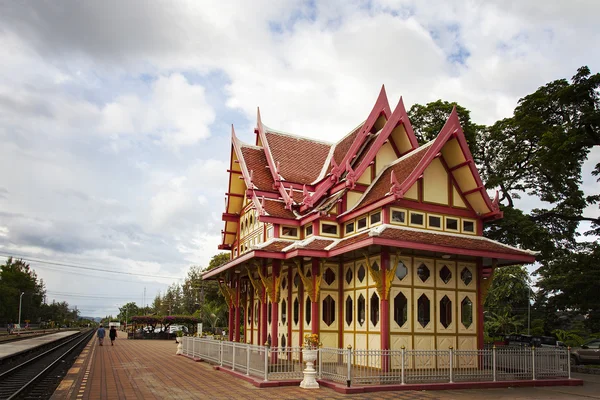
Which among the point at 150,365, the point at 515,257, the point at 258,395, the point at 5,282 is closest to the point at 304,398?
the point at 258,395

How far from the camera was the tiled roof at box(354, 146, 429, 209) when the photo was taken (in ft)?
63.5

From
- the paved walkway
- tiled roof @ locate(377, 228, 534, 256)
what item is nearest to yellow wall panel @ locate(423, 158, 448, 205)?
tiled roof @ locate(377, 228, 534, 256)

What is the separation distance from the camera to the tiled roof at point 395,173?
63.5ft

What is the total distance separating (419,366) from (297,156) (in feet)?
43.4

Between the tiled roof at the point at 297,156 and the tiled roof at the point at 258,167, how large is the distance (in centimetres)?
87

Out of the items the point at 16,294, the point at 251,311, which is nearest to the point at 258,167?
the point at 251,311

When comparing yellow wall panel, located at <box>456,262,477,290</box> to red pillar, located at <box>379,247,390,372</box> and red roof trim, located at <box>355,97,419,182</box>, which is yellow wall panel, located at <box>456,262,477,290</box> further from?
red roof trim, located at <box>355,97,419,182</box>

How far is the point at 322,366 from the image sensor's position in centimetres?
1545

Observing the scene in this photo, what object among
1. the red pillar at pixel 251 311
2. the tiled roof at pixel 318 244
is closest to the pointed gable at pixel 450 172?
the tiled roof at pixel 318 244

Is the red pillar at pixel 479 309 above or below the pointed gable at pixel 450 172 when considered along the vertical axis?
below

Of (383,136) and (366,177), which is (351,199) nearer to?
(366,177)

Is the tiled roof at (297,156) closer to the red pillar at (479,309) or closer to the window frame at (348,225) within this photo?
the window frame at (348,225)

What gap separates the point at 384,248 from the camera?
16859 mm

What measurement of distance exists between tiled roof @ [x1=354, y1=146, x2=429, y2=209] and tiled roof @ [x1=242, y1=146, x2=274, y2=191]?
19.1 ft
